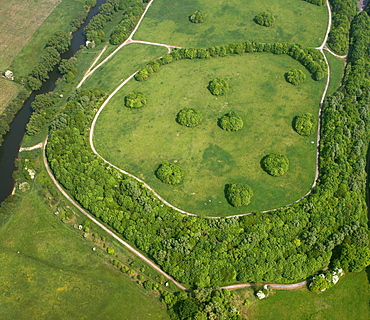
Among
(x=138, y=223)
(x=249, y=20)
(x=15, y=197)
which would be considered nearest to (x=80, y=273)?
(x=138, y=223)

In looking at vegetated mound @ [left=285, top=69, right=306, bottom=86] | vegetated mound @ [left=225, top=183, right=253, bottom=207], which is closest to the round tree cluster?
vegetated mound @ [left=285, top=69, right=306, bottom=86]

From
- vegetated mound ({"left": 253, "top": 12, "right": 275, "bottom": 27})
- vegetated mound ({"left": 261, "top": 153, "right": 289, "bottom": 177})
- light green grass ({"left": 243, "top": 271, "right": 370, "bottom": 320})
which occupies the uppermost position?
vegetated mound ({"left": 253, "top": 12, "right": 275, "bottom": 27})

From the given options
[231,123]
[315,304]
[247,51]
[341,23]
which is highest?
[341,23]

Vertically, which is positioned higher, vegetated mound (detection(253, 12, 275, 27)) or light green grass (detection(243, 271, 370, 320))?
vegetated mound (detection(253, 12, 275, 27))

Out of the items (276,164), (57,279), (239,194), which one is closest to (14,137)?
(57,279)

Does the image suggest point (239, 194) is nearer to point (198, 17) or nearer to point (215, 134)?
point (215, 134)

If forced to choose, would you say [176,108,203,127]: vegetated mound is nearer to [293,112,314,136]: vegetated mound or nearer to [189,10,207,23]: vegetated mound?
[293,112,314,136]: vegetated mound
